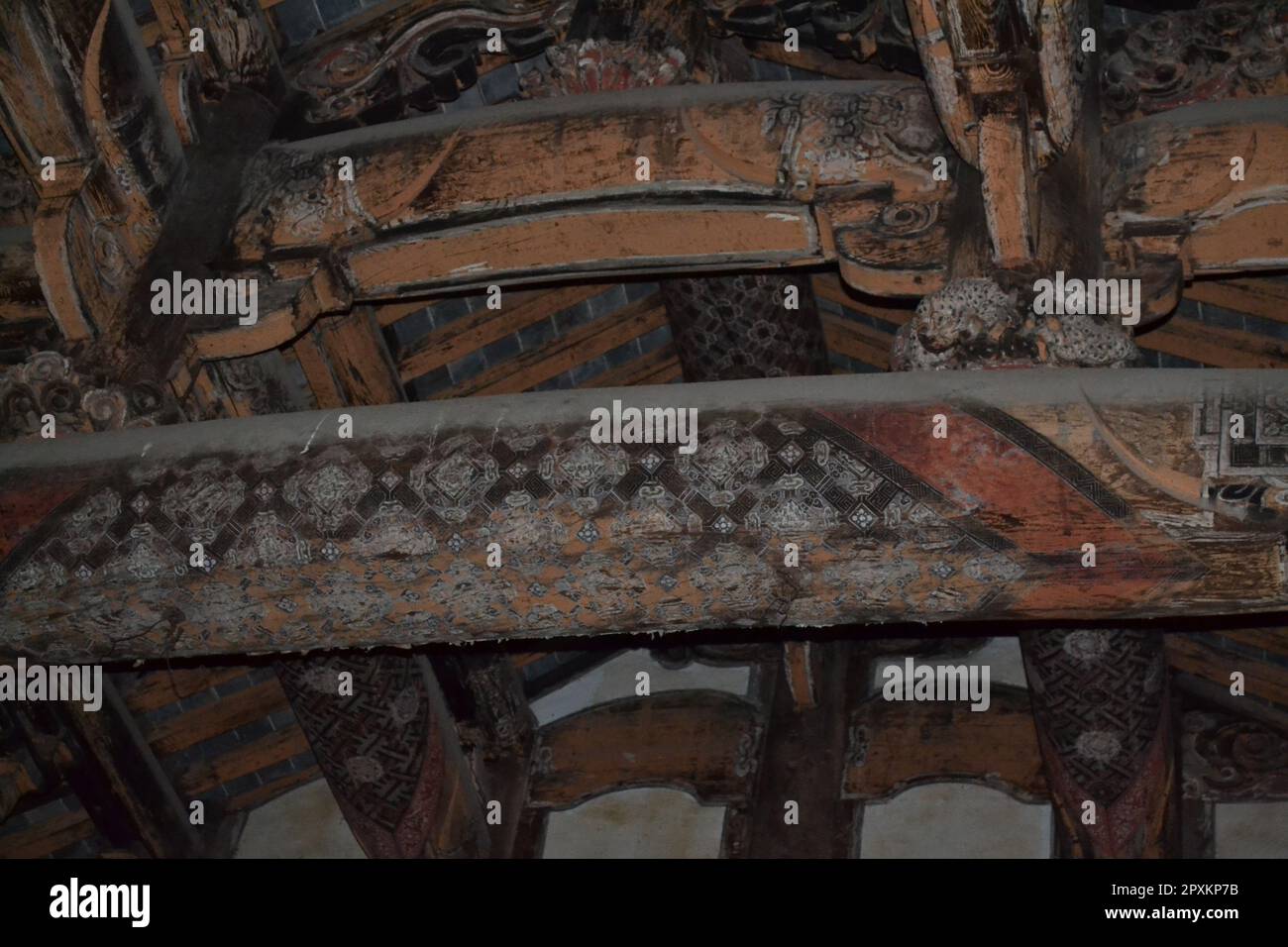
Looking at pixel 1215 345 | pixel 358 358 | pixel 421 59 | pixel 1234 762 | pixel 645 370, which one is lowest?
pixel 1234 762

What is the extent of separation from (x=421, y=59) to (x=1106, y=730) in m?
3.56

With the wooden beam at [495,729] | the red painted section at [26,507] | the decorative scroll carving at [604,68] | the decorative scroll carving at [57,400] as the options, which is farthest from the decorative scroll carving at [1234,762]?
the red painted section at [26,507]

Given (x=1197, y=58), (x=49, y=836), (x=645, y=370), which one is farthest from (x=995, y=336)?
(x=49, y=836)

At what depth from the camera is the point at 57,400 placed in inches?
286

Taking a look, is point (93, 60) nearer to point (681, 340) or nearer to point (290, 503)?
point (290, 503)

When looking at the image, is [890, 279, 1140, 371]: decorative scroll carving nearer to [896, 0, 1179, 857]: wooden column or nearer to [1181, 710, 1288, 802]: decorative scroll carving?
[896, 0, 1179, 857]: wooden column

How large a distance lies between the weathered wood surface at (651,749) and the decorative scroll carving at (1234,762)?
2037mm

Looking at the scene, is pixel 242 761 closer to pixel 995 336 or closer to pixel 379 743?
pixel 379 743

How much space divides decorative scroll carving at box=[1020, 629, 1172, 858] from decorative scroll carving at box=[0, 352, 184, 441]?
342cm

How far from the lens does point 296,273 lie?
7.50 meters

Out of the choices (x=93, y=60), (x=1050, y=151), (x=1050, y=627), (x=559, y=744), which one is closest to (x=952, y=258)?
(x=1050, y=151)

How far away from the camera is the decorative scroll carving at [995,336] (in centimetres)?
643

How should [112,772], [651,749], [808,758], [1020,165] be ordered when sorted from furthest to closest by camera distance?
[651,749] < [808,758] < [112,772] < [1020,165]

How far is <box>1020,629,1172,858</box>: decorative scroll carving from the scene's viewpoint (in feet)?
26.2
